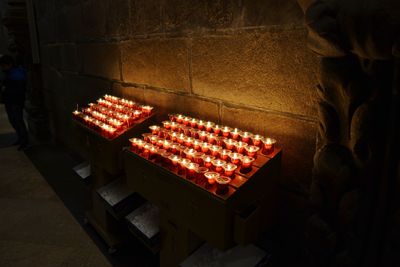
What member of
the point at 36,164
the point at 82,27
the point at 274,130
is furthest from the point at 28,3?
the point at 274,130

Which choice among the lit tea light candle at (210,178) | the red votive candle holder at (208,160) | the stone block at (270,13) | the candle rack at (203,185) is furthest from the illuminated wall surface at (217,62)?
the lit tea light candle at (210,178)

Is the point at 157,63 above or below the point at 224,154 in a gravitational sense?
above

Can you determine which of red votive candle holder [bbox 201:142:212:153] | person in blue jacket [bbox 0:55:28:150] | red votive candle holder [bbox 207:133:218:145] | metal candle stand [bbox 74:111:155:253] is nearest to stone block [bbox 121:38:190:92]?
metal candle stand [bbox 74:111:155:253]

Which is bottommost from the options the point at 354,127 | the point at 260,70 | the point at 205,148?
the point at 205,148

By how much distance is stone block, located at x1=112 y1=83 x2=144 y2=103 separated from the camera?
12.0 feet

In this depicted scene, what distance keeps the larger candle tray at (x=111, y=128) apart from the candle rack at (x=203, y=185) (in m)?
0.41

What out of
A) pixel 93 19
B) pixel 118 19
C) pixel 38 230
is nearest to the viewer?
pixel 38 230

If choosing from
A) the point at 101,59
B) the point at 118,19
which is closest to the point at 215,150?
the point at 118,19

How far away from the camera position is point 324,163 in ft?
5.19

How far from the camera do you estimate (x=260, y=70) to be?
2.21 metres

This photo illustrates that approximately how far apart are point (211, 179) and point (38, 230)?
8.84 feet

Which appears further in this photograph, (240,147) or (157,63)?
(157,63)

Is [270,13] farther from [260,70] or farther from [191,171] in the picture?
[191,171]

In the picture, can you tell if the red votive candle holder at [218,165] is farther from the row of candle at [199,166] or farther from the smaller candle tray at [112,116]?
the smaller candle tray at [112,116]
